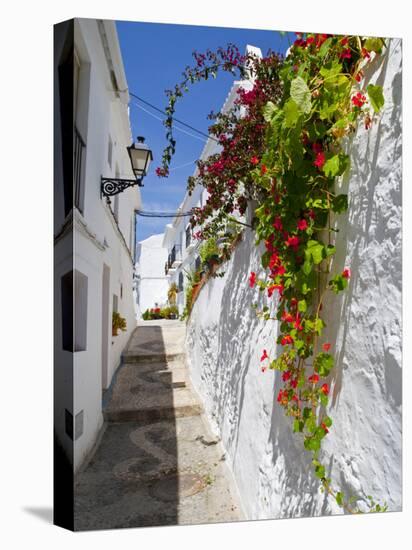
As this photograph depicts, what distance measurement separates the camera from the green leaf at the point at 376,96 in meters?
1.75

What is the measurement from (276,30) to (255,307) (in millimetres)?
1701

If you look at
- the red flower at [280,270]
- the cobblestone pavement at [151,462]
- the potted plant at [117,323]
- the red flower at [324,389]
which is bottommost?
the cobblestone pavement at [151,462]

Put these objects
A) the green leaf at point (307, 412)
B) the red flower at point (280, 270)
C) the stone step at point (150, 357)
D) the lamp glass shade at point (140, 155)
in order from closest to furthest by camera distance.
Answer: the green leaf at point (307, 412)
the red flower at point (280, 270)
the lamp glass shade at point (140, 155)
the stone step at point (150, 357)

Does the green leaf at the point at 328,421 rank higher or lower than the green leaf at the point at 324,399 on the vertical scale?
lower

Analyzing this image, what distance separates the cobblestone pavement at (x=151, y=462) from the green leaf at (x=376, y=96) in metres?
2.10

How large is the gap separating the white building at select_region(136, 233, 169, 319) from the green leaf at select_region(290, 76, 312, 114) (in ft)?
4.66

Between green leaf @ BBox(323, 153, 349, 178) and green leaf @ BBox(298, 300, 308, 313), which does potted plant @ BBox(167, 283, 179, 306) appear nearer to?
green leaf @ BBox(298, 300, 308, 313)

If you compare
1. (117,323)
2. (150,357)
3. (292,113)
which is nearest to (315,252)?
(292,113)

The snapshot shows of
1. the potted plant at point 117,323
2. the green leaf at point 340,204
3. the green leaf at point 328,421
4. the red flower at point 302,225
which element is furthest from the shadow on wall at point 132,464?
the green leaf at point 340,204

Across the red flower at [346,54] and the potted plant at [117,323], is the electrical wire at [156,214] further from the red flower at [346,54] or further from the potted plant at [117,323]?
the red flower at [346,54]

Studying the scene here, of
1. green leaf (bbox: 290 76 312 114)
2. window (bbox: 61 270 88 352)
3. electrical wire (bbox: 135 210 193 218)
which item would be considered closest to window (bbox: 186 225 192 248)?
electrical wire (bbox: 135 210 193 218)

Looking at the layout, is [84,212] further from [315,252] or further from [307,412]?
[307,412]

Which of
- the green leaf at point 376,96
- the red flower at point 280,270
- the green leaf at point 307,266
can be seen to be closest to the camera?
the green leaf at point 376,96

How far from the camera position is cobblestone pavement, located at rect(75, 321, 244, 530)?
8.14 feet
